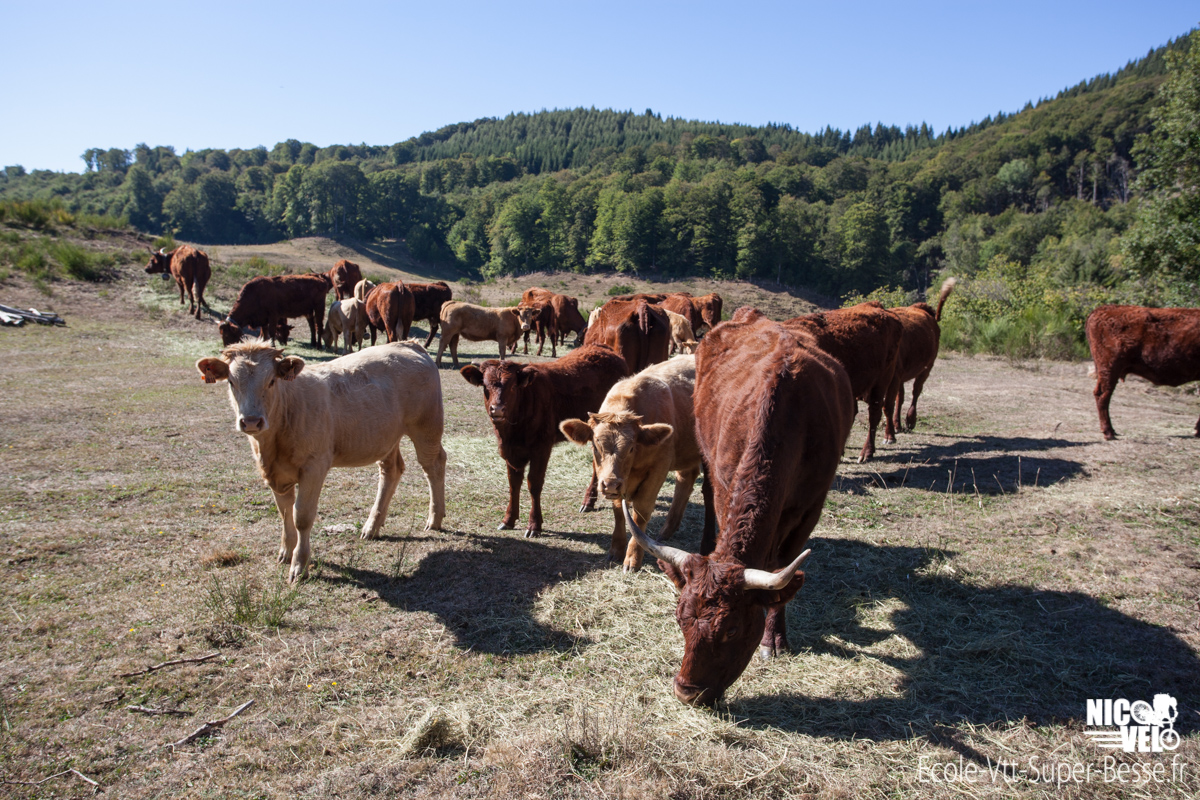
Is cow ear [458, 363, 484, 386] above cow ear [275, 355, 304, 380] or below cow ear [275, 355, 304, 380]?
below

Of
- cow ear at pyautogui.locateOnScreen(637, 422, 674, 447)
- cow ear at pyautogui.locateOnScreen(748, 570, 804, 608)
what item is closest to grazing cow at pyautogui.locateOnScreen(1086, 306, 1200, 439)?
cow ear at pyautogui.locateOnScreen(637, 422, 674, 447)

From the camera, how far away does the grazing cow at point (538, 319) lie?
22.4 meters

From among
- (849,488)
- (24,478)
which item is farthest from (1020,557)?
(24,478)

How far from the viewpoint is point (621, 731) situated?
362 centimetres

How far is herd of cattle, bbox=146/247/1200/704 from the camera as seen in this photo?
379 cm

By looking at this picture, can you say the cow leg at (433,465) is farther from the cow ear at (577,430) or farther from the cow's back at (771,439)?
the cow's back at (771,439)

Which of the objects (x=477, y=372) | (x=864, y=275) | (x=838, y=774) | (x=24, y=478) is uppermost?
(x=864, y=275)

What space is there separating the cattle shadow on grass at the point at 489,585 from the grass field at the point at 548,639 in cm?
3

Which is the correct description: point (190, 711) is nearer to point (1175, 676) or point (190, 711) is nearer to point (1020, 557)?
point (1175, 676)

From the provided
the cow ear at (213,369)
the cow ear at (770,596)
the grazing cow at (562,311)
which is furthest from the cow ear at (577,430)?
the grazing cow at (562,311)

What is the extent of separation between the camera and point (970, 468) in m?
9.26

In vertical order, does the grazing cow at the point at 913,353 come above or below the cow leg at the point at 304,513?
above

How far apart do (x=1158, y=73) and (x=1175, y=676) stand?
201m

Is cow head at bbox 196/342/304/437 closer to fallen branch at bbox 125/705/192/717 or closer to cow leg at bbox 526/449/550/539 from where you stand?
fallen branch at bbox 125/705/192/717
